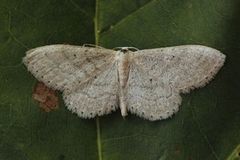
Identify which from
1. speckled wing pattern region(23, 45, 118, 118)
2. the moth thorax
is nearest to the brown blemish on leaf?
speckled wing pattern region(23, 45, 118, 118)

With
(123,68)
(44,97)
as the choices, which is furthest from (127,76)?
(44,97)

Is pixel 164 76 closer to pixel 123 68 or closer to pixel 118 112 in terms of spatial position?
pixel 123 68

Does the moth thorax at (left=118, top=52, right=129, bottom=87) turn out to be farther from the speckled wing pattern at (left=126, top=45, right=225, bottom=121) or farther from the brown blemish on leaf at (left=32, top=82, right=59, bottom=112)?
the brown blemish on leaf at (left=32, top=82, right=59, bottom=112)

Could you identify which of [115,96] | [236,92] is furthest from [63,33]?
[236,92]

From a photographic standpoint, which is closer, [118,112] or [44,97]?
[44,97]

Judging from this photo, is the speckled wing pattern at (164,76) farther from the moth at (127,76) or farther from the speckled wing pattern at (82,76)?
the speckled wing pattern at (82,76)

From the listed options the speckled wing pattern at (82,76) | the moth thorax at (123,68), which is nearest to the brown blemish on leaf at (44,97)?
the speckled wing pattern at (82,76)
